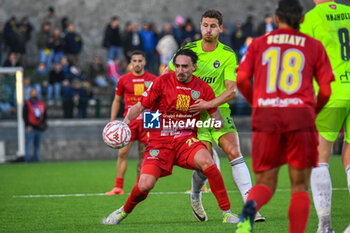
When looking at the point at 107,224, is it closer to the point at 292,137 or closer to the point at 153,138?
the point at 153,138

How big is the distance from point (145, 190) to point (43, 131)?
1317cm

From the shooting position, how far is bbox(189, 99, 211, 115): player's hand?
302 inches

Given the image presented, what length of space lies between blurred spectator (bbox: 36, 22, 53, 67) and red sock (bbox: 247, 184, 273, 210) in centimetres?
2001

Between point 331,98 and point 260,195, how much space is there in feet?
5.49

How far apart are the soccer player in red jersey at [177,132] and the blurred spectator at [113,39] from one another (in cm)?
1723

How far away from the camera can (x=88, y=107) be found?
2152cm

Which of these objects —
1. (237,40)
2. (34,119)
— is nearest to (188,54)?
(34,119)

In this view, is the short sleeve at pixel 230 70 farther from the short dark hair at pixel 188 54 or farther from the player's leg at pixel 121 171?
the player's leg at pixel 121 171

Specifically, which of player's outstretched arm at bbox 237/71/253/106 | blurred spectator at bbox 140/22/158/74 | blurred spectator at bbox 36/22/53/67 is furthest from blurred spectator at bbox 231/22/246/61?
player's outstretched arm at bbox 237/71/253/106

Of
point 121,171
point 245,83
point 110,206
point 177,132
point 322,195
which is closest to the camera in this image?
point 245,83

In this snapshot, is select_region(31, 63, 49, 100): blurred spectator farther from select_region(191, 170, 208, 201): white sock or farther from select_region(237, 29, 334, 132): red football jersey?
select_region(237, 29, 334, 132): red football jersey

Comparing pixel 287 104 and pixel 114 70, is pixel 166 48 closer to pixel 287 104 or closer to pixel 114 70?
pixel 114 70

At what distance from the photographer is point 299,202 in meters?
5.52

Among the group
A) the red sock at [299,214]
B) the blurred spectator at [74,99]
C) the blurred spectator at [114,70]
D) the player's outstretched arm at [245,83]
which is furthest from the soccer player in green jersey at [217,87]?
the blurred spectator at [114,70]
